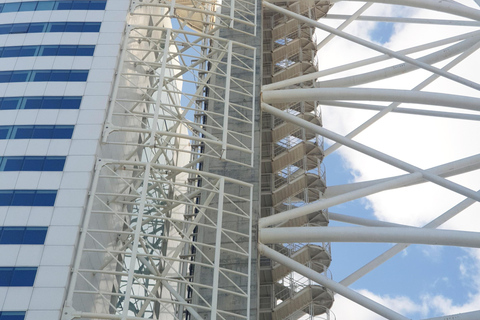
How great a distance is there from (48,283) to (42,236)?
2.58m

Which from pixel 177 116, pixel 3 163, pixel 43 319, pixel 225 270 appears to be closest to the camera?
pixel 43 319

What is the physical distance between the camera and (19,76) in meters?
41.9

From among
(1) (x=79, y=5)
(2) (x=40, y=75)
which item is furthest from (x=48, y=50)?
(1) (x=79, y=5)

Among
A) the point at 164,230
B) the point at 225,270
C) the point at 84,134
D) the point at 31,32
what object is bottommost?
the point at 225,270

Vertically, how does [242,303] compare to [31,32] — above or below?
below

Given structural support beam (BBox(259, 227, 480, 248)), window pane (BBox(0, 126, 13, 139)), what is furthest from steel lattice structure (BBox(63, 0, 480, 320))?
window pane (BBox(0, 126, 13, 139))

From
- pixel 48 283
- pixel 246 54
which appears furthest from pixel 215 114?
pixel 48 283

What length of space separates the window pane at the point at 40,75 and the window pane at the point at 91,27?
379cm

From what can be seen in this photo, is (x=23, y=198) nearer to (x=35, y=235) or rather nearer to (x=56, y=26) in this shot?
(x=35, y=235)

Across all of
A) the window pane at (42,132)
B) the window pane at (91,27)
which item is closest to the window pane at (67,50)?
the window pane at (91,27)

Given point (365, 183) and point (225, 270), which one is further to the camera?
point (365, 183)

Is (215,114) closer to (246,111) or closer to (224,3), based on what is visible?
(246,111)

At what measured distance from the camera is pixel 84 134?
38594mm

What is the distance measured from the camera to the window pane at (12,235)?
3491 centimetres
